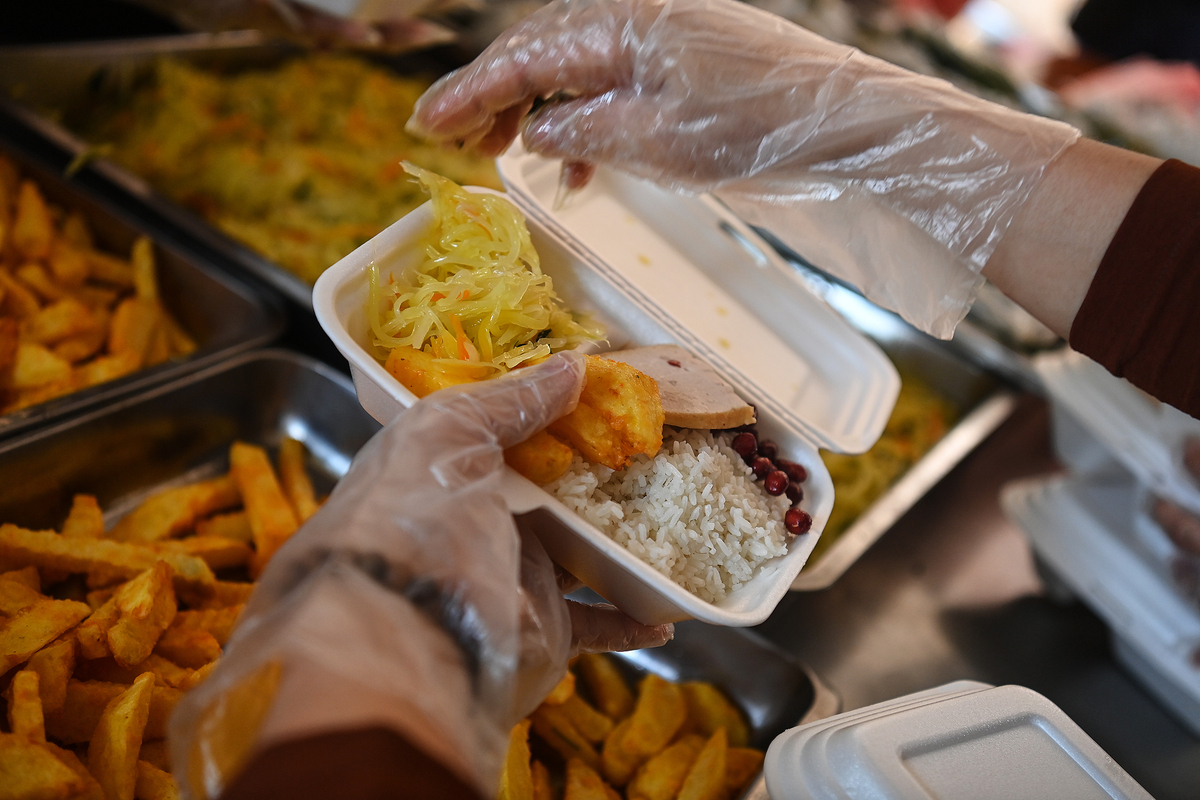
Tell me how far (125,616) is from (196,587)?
9.8 inches

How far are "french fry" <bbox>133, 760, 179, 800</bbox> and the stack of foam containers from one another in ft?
8.37

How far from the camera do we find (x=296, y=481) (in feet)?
6.49

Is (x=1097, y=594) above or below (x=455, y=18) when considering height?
below

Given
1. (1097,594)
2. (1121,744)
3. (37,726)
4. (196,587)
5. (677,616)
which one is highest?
(677,616)

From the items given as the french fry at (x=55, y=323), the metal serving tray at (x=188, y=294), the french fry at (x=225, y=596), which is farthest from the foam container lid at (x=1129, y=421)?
the french fry at (x=55, y=323)

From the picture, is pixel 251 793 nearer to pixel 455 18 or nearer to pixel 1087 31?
pixel 455 18

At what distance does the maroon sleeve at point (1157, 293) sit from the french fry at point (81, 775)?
6.30 feet

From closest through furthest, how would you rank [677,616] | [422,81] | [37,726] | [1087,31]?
[37,726], [677,616], [422,81], [1087,31]

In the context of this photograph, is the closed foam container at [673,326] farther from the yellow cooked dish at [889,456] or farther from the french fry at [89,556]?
the french fry at [89,556]

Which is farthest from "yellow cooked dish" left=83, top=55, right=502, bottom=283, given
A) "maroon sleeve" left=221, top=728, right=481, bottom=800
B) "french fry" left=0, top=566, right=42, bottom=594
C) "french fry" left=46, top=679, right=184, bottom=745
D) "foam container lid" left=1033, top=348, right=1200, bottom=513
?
"foam container lid" left=1033, top=348, right=1200, bottom=513

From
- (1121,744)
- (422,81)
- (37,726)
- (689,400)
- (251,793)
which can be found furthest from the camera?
(422,81)

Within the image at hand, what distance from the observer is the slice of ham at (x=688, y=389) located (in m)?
1.42

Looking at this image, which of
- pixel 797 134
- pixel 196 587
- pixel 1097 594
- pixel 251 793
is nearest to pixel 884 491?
pixel 1097 594

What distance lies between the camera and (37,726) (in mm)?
1175
